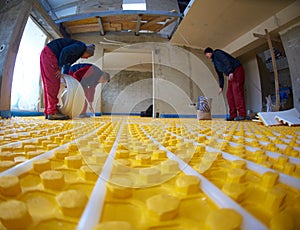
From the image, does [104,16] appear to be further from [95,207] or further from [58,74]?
[95,207]

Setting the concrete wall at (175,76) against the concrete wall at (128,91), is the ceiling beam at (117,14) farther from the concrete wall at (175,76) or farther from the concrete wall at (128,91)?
the concrete wall at (128,91)

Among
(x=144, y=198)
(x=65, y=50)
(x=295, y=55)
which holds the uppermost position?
(x=295, y=55)

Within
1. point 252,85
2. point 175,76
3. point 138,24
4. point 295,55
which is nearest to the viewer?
point 295,55

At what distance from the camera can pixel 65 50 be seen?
2.73m

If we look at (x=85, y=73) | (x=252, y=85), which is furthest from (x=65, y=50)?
(x=252, y=85)

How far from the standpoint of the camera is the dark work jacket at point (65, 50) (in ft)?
8.96

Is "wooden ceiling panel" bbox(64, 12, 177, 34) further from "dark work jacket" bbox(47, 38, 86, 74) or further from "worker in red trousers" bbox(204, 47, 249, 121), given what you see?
"dark work jacket" bbox(47, 38, 86, 74)

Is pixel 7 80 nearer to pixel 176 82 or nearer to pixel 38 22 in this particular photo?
pixel 38 22

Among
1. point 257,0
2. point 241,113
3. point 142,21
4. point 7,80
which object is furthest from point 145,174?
point 142,21

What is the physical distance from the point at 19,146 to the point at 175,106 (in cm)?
529

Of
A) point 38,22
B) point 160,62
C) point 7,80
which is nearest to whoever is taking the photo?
point 7,80

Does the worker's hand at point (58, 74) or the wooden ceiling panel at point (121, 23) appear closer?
the worker's hand at point (58, 74)

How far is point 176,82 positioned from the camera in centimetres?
580

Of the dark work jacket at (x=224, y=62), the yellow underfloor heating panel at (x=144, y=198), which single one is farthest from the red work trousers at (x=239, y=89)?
the yellow underfloor heating panel at (x=144, y=198)
